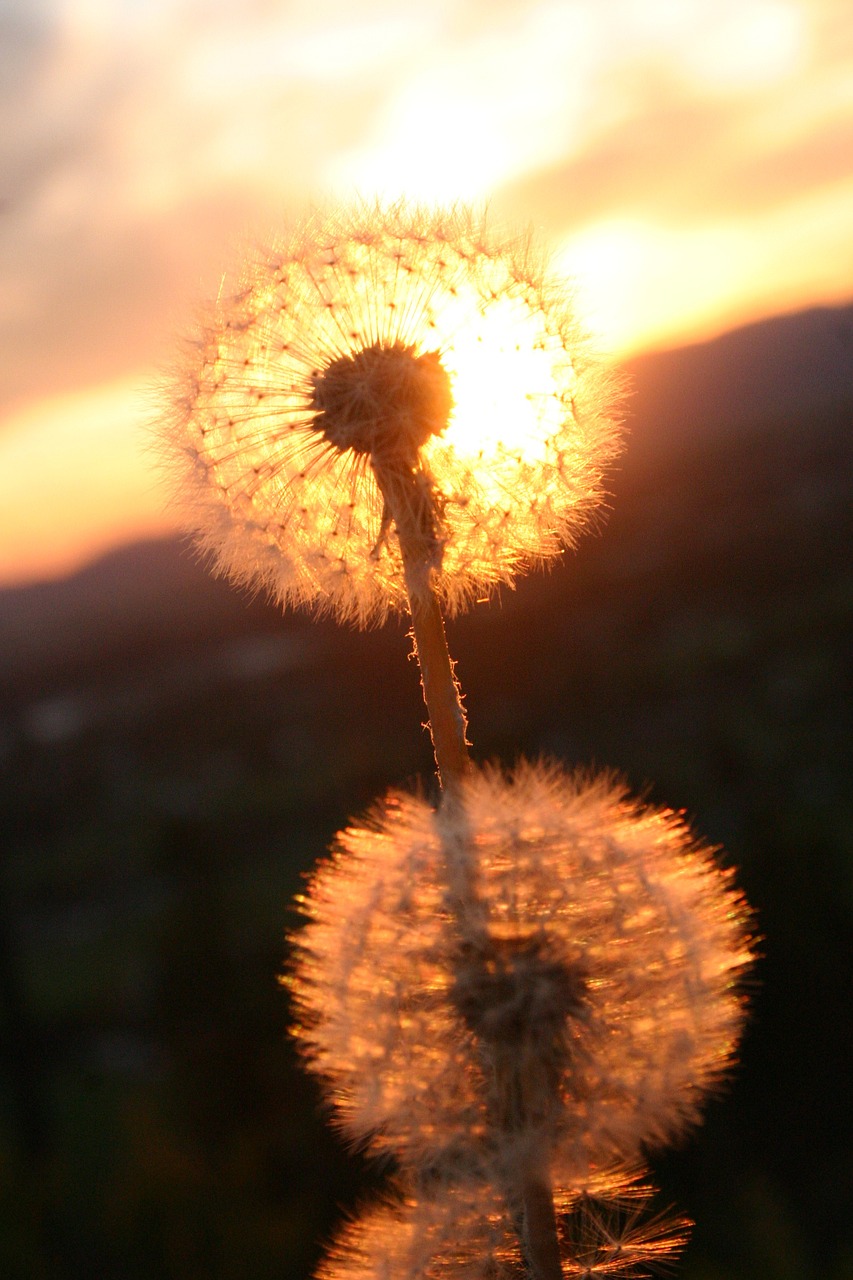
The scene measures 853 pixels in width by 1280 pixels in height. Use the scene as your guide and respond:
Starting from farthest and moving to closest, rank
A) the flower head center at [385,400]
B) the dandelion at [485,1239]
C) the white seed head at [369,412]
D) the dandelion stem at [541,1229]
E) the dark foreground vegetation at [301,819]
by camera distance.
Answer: the dark foreground vegetation at [301,819] → the white seed head at [369,412] → the flower head center at [385,400] → the dandelion at [485,1239] → the dandelion stem at [541,1229]

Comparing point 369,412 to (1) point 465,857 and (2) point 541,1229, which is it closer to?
(1) point 465,857

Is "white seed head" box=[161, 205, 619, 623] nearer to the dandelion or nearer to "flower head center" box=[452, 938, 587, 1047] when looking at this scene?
"flower head center" box=[452, 938, 587, 1047]

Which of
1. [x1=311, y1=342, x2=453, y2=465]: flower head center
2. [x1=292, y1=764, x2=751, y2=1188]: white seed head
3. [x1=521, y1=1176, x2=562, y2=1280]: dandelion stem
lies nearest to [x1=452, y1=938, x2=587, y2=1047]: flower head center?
[x1=292, y1=764, x2=751, y2=1188]: white seed head

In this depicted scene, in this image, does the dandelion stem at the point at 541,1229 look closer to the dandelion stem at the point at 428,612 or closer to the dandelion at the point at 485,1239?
the dandelion at the point at 485,1239

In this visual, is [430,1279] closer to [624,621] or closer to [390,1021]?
[390,1021]

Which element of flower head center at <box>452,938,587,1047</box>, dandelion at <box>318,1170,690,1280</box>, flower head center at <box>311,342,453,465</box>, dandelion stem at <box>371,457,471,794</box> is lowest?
dandelion at <box>318,1170,690,1280</box>

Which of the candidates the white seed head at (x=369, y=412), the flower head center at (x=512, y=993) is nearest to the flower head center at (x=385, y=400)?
the white seed head at (x=369, y=412)

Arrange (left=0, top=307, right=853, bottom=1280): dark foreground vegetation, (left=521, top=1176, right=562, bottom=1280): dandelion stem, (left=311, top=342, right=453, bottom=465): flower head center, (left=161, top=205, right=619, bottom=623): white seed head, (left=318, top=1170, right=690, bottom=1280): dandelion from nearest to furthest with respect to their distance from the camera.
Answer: (left=521, top=1176, right=562, bottom=1280): dandelion stem, (left=318, top=1170, right=690, bottom=1280): dandelion, (left=311, top=342, right=453, bottom=465): flower head center, (left=161, top=205, right=619, bottom=623): white seed head, (left=0, top=307, right=853, bottom=1280): dark foreground vegetation
